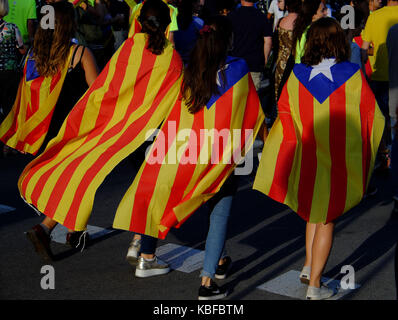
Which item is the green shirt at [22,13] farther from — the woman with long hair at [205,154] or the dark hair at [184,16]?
the woman with long hair at [205,154]

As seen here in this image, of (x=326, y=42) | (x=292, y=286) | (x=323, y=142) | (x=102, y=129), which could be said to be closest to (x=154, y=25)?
(x=102, y=129)

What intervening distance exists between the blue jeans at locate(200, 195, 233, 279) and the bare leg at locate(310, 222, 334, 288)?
0.58 metres

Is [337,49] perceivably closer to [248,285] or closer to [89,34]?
[248,285]

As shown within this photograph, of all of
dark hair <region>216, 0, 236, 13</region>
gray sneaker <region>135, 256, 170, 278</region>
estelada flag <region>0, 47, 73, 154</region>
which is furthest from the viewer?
dark hair <region>216, 0, 236, 13</region>

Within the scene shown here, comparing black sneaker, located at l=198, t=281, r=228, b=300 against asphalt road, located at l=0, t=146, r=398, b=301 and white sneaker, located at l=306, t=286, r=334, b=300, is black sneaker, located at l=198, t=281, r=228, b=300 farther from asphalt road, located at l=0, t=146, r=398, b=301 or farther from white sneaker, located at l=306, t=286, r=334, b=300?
white sneaker, located at l=306, t=286, r=334, b=300

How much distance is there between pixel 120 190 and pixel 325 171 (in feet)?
10.0

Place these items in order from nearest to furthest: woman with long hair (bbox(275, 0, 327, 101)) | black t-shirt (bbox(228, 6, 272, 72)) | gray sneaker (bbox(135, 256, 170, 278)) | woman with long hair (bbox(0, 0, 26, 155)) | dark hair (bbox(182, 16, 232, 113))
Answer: dark hair (bbox(182, 16, 232, 113)), gray sneaker (bbox(135, 256, 170, 278)), woman with long hair (bbox(275, 0, 327, 101)), woman with long hair (bbox(0, 0, 26, 155)), black t-shirt (bbox(228, 6, 272, 72))

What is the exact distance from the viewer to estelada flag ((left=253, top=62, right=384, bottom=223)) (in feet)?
15.3

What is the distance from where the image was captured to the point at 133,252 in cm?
540

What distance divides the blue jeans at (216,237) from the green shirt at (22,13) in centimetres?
490

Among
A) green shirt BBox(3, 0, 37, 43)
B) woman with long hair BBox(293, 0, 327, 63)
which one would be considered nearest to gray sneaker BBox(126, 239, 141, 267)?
woman with long hair BBox(293, 0, 327, 63)

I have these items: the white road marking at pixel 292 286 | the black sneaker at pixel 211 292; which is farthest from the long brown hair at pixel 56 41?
the white road marking at pixel 292 286

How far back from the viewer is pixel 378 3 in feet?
28.0

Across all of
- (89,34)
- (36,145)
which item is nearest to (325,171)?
(36,145)
